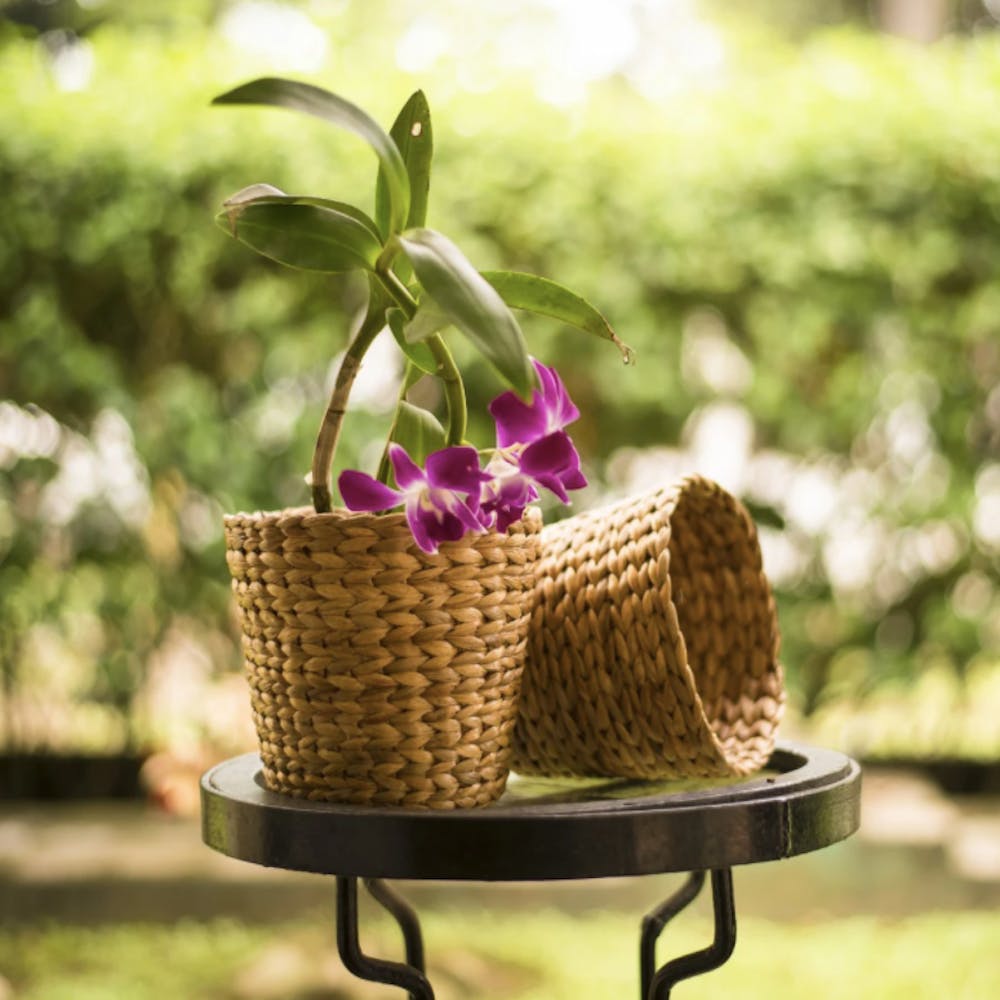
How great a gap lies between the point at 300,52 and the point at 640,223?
0.87 m

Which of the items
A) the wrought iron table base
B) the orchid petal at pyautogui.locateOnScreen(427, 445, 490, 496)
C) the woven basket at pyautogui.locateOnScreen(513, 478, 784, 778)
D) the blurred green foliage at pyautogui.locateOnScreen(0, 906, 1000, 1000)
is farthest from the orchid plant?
the blurred green foliage at pyautogui.locateOnScreen(0, 906, 1000, 1000)

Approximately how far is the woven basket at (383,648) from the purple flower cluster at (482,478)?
0.02 metres

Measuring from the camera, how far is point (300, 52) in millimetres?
2881

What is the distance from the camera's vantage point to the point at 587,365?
272 centimetres

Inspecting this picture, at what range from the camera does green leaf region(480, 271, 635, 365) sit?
0.82 meters

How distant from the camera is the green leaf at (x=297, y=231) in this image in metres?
A: 0.78

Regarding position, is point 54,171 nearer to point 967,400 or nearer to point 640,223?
point 640,223

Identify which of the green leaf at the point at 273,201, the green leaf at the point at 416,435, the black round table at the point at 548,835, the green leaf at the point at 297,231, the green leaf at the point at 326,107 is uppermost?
the green leaf at the point at 326,107

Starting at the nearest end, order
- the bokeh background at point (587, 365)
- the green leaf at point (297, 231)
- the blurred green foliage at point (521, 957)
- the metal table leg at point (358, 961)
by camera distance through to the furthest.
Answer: the green leaf at point (297, 231) < the metal table leg at point (358, 961) < the blurred green foliage at point (521, 957) < the bokeh background at point (587, 365)

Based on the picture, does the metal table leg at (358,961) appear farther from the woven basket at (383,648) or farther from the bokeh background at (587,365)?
the bokeh background at (587,365)

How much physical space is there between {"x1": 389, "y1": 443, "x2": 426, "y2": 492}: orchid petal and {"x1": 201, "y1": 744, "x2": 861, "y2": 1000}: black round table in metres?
0.20

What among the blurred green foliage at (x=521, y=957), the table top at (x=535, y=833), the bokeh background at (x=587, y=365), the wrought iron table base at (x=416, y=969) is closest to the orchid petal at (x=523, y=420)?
the table top at (x=535, y=833)

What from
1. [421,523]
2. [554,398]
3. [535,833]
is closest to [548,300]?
[554,398]

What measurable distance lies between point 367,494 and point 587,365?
6.50ft
